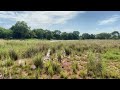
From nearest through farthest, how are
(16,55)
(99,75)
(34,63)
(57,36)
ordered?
(99,75)
(34,63)
(16,55)
(57,36)

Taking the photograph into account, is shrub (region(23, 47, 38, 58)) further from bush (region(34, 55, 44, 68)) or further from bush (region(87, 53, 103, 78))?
bush (region(87, 53, 103, 78))

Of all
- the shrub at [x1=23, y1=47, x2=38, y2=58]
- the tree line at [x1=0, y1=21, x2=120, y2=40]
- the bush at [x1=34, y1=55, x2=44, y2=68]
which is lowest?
the bush at [x1=34, y1=55, x2=44, y2=68]

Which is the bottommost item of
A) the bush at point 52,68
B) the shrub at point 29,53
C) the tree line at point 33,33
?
the bush at point 52,68

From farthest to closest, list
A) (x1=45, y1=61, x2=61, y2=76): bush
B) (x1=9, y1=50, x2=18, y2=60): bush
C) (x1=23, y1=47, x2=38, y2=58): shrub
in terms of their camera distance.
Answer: (x1=23, y1=47, x2=38, y2=58): shrub → (x1=9, y1=50, x2=18, y2=60): bush → (x1=45, y1=61, x2=61, y2=76): bush

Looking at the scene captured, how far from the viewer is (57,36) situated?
8.31m

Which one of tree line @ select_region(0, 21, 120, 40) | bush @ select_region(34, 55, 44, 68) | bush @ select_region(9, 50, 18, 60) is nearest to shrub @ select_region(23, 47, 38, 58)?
bush @ select_region(9, 50, 18, 60)

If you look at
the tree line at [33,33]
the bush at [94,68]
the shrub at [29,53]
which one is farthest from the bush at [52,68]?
the tree line at [33,33]

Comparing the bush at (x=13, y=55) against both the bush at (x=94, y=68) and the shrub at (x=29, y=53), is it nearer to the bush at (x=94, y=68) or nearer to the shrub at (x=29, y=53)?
the shrub at (x=29, y=53)
